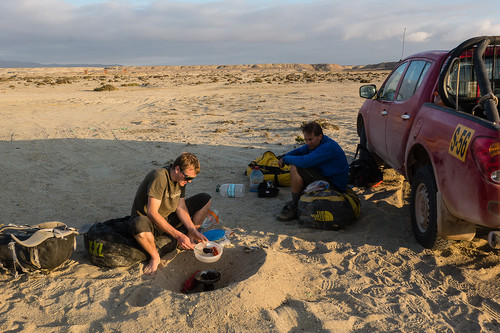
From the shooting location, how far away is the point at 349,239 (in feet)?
15.6

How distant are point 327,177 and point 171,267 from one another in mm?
2447

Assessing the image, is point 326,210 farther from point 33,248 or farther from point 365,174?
point 33,248

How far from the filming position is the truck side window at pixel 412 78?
483 cm

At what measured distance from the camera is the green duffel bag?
497cm

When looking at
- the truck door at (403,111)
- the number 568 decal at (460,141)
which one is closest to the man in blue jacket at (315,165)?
the truck door at (403,111)

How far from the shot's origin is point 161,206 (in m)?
4.29

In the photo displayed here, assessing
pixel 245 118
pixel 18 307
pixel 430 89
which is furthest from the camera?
pixel 245 118

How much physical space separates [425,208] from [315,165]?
5.22 feet

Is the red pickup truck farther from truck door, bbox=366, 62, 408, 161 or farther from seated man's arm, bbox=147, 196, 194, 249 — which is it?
seated man's arm, bbox=147, 196, 194, 249

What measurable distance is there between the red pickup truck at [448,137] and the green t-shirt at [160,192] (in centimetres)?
268

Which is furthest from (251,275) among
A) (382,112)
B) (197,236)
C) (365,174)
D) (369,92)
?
(369,92)

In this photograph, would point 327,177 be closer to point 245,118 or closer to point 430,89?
point 430,89

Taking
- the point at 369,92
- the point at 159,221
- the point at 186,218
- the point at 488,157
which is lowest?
the point at 186,218

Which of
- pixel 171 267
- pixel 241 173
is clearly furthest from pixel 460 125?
pixel 241 173
